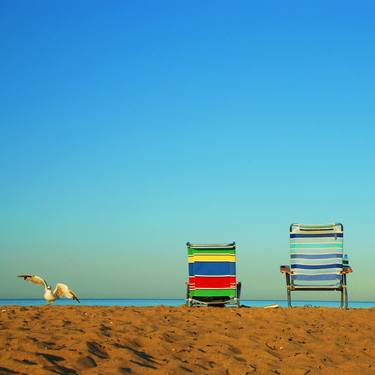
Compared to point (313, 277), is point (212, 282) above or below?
below

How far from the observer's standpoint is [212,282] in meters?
11.3

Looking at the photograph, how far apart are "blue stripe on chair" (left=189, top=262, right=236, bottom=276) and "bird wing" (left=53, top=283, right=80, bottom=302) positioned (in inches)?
87.7

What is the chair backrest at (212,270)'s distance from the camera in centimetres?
1127

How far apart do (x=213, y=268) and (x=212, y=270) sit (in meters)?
0.04

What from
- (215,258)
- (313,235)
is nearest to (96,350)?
(215,258)

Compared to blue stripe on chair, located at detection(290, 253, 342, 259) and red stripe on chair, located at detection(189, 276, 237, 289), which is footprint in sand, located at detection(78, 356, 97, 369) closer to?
red stripe on chair, located at detection(189, 276, 237, 289)

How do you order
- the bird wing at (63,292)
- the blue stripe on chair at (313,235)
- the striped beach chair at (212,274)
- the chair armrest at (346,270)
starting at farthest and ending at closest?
the blue stripe on chair at (313,235) → the striped beach chair at (212,274) → the chair armrest at (346,270) → the bird wing at (63,292)

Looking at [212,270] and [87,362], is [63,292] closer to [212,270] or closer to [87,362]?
[212,270]

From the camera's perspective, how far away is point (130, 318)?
8.15 m

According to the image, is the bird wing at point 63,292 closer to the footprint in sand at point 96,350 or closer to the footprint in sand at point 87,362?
the footprint in sand at point 96,350

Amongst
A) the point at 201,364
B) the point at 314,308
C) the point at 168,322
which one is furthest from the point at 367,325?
the point at 201,364

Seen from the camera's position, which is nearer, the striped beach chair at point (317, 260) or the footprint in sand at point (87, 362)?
the footprint in sand at point (87, 362)

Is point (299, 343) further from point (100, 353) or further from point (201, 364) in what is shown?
point (100, 353)

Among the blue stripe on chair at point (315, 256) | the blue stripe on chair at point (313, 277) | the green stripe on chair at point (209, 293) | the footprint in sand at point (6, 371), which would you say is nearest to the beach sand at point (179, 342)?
the footprint in sand at point (6, 371)
